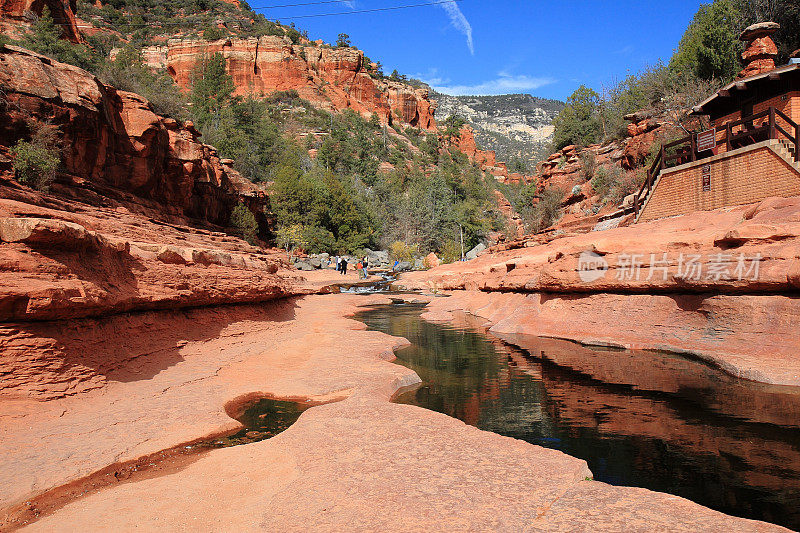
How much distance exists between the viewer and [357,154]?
75.1 metres

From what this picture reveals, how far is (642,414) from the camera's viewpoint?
20.8 ft

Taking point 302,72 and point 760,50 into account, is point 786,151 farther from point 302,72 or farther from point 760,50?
point 302,72

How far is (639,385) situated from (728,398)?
1.26m

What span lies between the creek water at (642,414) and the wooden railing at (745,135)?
9.16 metres

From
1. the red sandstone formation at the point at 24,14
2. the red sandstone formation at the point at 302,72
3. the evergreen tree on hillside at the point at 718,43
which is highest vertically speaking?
the red sandstone formation at the point at 302,72

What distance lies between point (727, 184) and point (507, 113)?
178 metres

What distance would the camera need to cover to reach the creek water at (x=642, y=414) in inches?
174

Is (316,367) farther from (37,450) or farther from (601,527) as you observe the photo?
(601,527)

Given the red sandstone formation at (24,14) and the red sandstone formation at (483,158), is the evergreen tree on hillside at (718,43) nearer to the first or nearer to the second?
the red sandstone formation at (24,14)

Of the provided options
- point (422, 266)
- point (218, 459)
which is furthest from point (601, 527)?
point (422, 266)

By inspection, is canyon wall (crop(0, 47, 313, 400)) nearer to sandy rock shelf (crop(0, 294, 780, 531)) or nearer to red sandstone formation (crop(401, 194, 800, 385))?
sandy rock shelf (crop(0, 294, 780, 531))

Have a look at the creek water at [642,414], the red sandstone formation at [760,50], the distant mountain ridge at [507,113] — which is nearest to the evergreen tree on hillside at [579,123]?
the red sandstone formation at [760,50]

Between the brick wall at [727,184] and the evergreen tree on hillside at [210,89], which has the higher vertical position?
the evergreen tree on hillside at [210,89]

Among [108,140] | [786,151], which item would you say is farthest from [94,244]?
[786,151]
